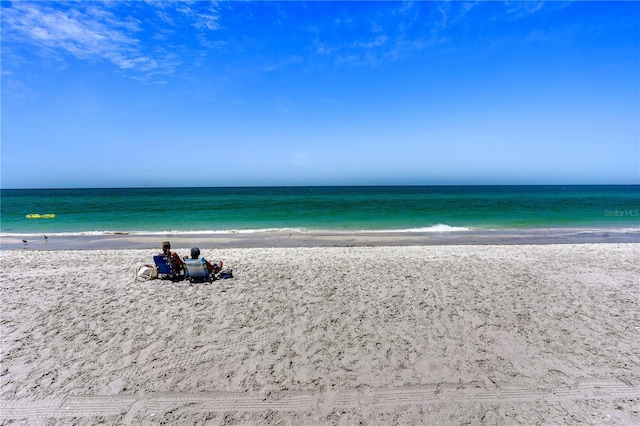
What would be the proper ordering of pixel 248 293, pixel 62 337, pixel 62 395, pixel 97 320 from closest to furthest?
pixel 62 395 → pixel 62 337 → pixel 97 320 → pixel 248 293

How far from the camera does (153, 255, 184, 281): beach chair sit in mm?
8875

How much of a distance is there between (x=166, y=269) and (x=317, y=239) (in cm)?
989

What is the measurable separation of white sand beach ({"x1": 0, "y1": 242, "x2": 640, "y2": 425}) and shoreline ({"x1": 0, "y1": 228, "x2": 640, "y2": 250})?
21.9 ft

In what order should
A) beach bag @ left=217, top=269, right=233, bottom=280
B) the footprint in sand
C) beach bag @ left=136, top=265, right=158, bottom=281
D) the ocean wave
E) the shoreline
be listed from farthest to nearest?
the ocean wave
the shoreline
beach bag @ left=217, top=269, right=233, bottom=280
beach bag @ left=136, top=265, right=158, bottom=281
the footprint in sand

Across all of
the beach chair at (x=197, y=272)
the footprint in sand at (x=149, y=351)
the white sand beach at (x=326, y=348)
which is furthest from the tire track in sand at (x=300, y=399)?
the beach chair at (x=197, y=272)

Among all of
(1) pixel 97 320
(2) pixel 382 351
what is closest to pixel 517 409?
(2) pixel 382 351

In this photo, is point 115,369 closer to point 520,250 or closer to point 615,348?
point 615,348

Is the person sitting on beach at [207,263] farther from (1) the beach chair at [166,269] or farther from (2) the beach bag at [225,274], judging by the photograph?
(1) the beach chair at [166,269]

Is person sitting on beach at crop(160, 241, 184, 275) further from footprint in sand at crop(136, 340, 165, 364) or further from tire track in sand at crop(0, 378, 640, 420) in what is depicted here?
tire track in sand at crop(0, 378, 640, 420)

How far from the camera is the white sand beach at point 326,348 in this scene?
430 cm

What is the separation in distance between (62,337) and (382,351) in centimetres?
581

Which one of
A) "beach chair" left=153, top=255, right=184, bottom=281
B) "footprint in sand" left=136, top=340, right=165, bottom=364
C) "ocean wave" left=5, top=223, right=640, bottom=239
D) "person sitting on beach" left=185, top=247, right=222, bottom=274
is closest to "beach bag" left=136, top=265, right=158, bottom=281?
"beach chair" left=153, top=255, right=184, bottom=281

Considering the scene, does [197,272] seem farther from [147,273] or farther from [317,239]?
[317,239]

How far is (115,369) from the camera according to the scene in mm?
5043
